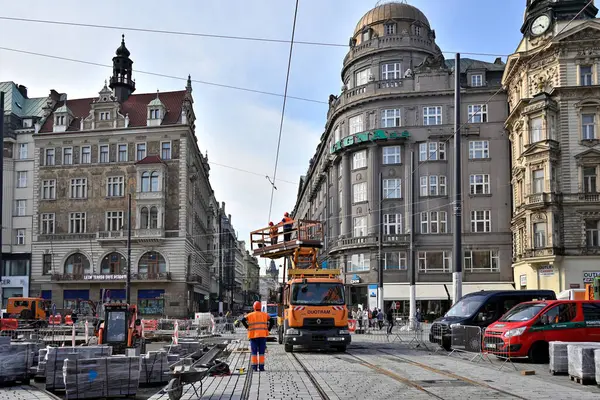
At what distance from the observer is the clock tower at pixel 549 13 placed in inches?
1866

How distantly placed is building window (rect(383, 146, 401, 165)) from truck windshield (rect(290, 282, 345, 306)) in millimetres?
36433

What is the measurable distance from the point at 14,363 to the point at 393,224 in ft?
149

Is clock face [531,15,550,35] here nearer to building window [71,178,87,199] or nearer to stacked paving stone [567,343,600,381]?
stacked paving stone [567,343,600,381]

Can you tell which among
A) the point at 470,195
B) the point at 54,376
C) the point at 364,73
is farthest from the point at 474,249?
the point at 54,376

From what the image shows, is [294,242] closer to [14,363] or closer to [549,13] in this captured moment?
[14,363]

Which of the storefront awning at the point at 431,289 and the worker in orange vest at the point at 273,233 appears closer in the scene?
the worker in orange vest at the point at 273,233

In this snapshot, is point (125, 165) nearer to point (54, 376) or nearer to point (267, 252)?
point (267, 252)

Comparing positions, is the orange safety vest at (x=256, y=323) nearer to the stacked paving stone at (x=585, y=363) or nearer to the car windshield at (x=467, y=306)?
the stacked paving stone at (x=585, y=363)

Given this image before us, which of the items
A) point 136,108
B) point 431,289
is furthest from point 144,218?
point 431,289

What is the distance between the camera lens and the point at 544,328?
19422mm

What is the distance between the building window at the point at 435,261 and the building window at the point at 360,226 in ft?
18.6

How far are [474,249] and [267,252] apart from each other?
31.5 meters

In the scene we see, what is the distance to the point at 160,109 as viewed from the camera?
2657 inches

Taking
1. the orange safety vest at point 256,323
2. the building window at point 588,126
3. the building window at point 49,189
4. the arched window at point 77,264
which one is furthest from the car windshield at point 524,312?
the building window at point 49,189
